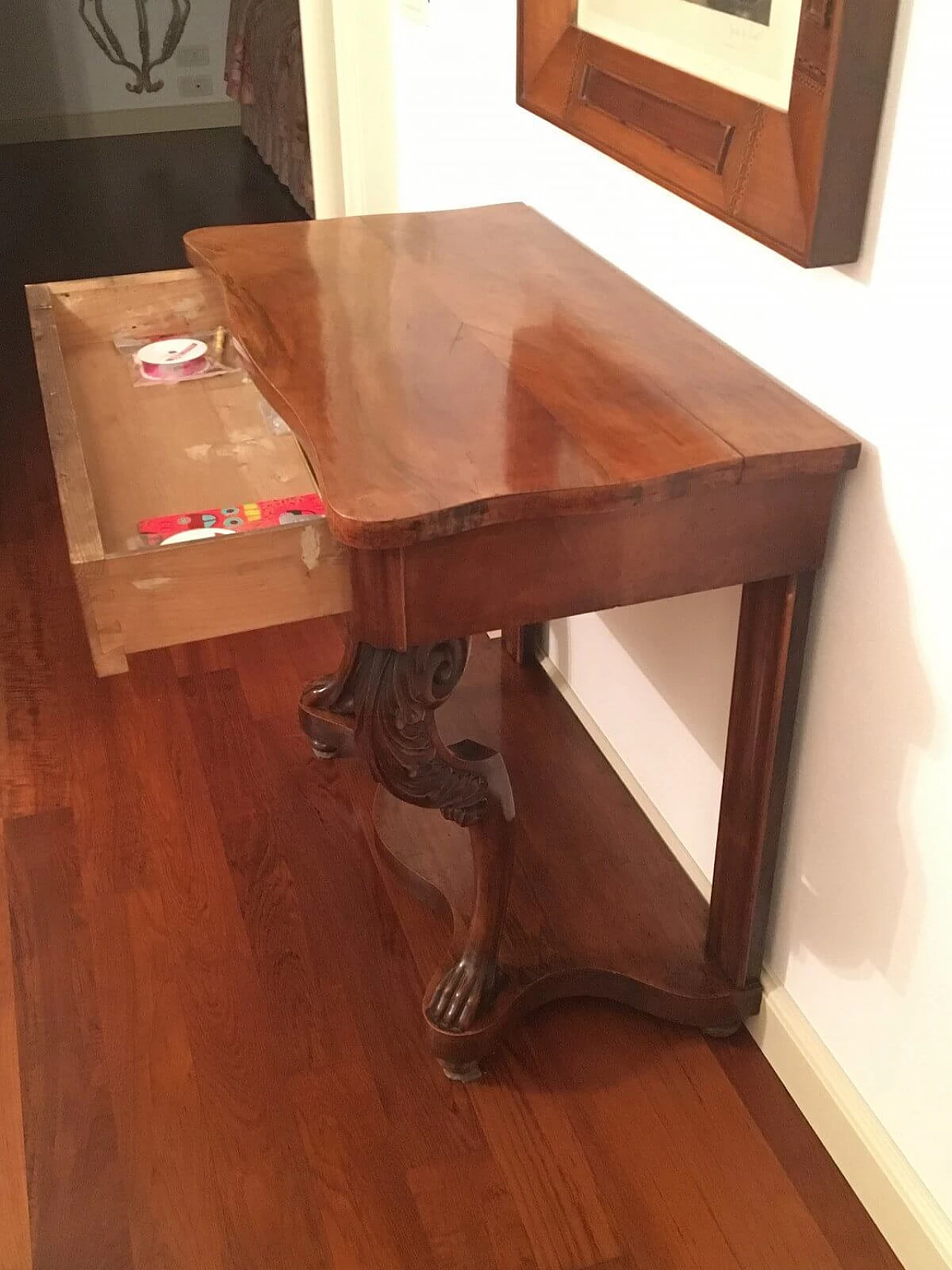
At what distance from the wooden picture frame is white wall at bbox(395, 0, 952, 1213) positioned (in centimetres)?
2

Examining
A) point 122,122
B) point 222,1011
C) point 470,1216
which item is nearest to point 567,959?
point 470,1216

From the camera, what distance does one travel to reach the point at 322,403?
1.00 meters

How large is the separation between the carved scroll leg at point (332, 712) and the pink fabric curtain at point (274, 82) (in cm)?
248

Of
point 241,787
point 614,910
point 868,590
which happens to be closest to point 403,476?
point 868,590

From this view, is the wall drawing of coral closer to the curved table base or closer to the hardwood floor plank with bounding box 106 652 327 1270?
the hardwood floor plank with bounding box 106 652 327 1270

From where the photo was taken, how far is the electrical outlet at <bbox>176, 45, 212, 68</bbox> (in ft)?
16.7

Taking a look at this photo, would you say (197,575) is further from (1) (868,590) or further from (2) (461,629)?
(1) (868,590)

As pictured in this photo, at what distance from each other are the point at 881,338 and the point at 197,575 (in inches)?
22.7

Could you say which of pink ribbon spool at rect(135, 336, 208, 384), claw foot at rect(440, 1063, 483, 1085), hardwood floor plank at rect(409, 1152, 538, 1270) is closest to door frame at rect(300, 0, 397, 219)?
pink ribbon spool at rect(135, 336, 208, 384)

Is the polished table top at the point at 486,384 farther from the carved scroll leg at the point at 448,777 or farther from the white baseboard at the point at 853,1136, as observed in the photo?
the white baseboard at the point at 853,1136

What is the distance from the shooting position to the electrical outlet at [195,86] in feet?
17.0

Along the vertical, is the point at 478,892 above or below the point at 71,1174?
above

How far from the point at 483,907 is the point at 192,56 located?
496 cm

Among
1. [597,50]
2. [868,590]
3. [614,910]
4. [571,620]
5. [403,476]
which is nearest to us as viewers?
[403,476]
